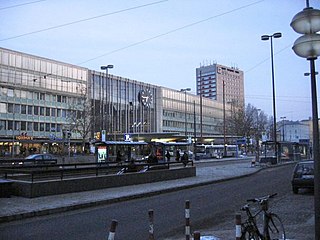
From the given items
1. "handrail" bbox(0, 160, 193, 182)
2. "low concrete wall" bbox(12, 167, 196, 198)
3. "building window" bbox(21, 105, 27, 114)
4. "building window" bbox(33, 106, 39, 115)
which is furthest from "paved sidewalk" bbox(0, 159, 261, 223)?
"building window" bbox(33, 106, 39, 115)

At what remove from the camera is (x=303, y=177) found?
56.3 ft

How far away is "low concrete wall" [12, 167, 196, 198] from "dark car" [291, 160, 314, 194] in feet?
27.0

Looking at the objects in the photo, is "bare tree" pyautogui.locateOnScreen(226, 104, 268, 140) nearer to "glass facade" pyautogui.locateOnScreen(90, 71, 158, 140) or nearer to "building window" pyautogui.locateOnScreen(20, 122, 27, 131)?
"glass facade" pyautogui.locateOnScreen(90, 71, 158, 140)

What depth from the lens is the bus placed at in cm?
6961

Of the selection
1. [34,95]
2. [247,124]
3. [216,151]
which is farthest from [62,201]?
[247,124]

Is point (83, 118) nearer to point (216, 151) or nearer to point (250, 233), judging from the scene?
point (216, 151)

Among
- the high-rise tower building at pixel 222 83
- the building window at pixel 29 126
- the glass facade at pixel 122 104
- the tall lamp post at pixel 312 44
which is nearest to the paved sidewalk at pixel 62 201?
the tall lamp post at pixel 312 44

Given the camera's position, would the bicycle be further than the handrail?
No

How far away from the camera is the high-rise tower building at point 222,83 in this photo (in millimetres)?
111688

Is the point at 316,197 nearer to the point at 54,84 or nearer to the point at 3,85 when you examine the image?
the point at 3,85

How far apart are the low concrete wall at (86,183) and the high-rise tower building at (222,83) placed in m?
82.1

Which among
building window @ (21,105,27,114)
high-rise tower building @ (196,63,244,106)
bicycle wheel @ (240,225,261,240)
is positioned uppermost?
high-rise tower building @ (196,63,244,106)

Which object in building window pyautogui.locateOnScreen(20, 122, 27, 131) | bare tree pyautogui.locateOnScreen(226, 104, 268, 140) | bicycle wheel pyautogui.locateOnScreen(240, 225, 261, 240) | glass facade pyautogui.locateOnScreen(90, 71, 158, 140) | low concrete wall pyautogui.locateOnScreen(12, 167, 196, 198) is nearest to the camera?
bicycle wheel pyautogui.locateOnScreen(240, 225, 261, 240)

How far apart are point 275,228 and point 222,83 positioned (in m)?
114
